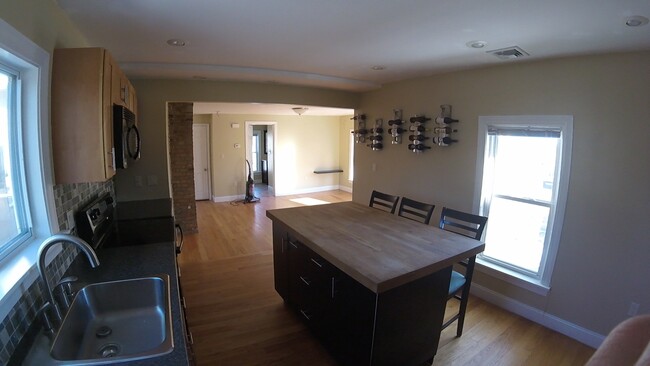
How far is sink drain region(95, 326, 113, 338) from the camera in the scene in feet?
4.46

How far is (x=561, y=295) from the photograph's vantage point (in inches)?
99.7

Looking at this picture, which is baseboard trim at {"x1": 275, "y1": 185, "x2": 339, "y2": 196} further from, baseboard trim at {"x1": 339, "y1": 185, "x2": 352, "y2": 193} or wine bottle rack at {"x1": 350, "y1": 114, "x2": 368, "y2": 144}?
wine bottle rack at {"x1": 350, "y1": 114, "x2": 368, "y2": 144}

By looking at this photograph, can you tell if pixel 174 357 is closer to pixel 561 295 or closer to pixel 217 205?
pixel 561 295

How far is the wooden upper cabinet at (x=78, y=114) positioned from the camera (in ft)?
4.88

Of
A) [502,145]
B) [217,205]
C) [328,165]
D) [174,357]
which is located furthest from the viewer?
[328,165]

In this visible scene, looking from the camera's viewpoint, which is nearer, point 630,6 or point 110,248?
point 630,6

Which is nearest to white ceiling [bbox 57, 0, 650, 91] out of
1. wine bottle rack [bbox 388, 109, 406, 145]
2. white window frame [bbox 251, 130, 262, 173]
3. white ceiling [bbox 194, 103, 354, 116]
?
wine bottle rack [bbox 388, 109, 406, 145]

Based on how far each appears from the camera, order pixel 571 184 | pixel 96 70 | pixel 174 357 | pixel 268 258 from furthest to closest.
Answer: pixel 268 258
pixel 571 184
pixel 96 70
pixel 174 357

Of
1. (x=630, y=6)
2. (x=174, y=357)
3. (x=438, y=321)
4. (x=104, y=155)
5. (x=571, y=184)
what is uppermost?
(x=630, y=6)

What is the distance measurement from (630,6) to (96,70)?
263cm

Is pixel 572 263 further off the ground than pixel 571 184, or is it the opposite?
pixel 571 184

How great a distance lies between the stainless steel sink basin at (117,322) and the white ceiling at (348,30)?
148cm

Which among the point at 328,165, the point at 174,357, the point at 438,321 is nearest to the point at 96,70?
the point at 174,357

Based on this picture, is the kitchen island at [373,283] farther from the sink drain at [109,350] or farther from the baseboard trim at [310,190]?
the baseboard trim at [310,190]
